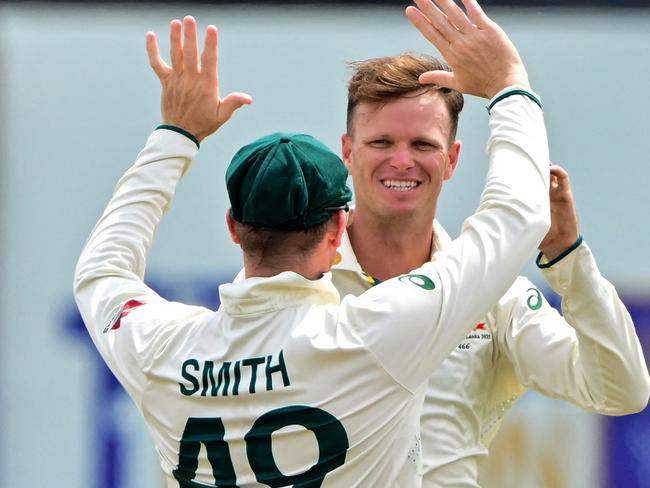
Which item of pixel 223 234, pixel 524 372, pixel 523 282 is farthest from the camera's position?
pixel 223 234

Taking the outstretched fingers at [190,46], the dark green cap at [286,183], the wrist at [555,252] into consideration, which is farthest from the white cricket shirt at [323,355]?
the outstretched fingers at [190,46]

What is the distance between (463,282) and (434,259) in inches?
17.7

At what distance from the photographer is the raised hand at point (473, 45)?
201 cm

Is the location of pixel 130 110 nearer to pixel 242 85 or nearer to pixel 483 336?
pixel 242 85

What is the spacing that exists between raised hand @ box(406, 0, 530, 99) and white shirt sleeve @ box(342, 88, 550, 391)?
0.49 ft

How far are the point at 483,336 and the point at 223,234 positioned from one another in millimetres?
1962

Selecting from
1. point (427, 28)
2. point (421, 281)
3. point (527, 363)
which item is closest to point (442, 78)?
point (427, 28)

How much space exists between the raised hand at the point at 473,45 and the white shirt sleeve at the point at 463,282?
150mm

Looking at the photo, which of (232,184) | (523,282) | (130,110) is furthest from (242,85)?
(232,184)

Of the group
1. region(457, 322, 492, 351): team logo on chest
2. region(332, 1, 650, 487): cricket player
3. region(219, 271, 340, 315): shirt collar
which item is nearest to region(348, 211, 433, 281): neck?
region(332, 1, 650, 487): cricket player

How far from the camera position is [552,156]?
4582 millimetres

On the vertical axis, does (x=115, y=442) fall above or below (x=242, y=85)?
below

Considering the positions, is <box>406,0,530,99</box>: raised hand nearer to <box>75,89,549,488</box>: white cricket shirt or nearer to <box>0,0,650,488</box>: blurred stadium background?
<box>75,89,549,488</box>: white cricket shirt

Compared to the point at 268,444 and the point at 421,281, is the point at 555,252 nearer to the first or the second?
the point at 421,281
